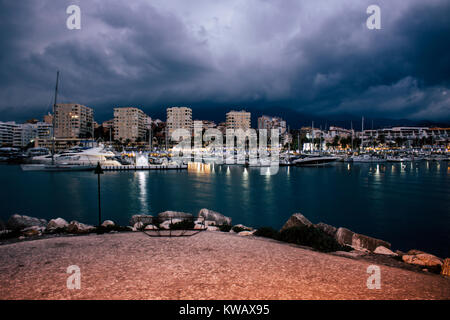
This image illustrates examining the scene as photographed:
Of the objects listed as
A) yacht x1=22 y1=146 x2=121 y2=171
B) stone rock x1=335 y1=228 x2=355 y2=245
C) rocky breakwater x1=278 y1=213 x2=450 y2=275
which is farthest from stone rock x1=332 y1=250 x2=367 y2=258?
yacht x1=22 y1=146 x2=121 y2=171

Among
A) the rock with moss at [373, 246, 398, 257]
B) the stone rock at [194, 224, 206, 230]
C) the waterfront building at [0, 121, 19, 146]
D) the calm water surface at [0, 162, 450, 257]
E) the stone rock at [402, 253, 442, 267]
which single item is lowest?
the calm water surface at [0, 162, 450, 257]

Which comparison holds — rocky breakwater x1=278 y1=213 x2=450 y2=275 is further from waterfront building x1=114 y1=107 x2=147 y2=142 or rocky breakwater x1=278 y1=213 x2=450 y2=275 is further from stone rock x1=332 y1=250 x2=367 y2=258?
waterfront building x1=114 y1=107 x2=147 y2=142

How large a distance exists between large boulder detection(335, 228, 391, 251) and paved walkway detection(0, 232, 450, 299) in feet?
8.44

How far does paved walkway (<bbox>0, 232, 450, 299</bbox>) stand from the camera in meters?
4.40

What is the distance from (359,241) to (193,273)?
6409mm

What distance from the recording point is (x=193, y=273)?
5172 millimetres

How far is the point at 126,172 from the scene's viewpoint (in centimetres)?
4762

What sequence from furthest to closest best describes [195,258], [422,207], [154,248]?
[422,207], [154,248], [195,258]

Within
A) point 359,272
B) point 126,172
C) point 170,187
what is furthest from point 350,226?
point 126,172

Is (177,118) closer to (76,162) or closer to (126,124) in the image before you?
(126,124)

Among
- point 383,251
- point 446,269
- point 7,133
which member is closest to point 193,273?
point 446,269

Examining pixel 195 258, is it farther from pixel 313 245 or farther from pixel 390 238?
pixel 390 238

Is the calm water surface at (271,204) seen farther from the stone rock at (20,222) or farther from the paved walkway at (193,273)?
the paved walkway at (193,273)
